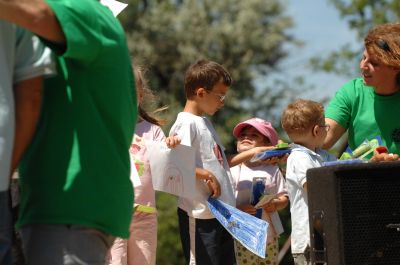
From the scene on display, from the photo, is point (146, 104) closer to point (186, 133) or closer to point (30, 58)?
point (186, 133)

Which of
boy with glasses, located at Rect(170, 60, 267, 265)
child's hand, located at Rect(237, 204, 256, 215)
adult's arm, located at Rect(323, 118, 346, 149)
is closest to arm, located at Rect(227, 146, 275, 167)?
boy with glasses, located at Rect(170, 60, 267, 265)

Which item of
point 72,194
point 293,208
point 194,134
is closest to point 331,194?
point 293,208

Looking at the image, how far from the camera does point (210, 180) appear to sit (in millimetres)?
5633

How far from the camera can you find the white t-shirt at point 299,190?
540cm

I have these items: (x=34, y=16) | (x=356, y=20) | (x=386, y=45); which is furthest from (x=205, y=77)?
(x=356, y=20)

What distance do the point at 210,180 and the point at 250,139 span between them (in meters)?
0.69

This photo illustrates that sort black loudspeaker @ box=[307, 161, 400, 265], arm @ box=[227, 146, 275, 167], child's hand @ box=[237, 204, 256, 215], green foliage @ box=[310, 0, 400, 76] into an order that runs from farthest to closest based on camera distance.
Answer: green foliage @ box=[310, 0, 400, 76], child's hand @ box=[237, 204, 256, 215], arm @ box=[227, 146, 275, 167], black loudspeaker @ box=[307, 161, 400, 265]

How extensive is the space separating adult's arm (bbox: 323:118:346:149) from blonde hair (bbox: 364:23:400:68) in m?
0.45

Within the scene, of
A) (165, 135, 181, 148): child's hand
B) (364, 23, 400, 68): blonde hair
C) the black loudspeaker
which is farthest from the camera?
(165, 135, 181, 148): child's hand

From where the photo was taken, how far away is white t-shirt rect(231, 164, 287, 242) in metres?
6.17

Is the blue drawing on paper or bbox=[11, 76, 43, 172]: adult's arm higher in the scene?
bbox=[11, 76, 43, 172]: adult's arm

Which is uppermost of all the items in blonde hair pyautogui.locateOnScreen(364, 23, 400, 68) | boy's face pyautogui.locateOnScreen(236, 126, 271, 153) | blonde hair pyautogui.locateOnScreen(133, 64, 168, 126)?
blonde hair pyautogui.locateOnScreen(364, 23, 400, 68)

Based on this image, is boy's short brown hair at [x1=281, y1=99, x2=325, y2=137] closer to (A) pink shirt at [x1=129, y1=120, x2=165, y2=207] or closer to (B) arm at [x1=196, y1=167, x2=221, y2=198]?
(B) arm at [x1=196, y1=167, x2=221, y2=198]

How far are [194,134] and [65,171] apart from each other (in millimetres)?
3005
